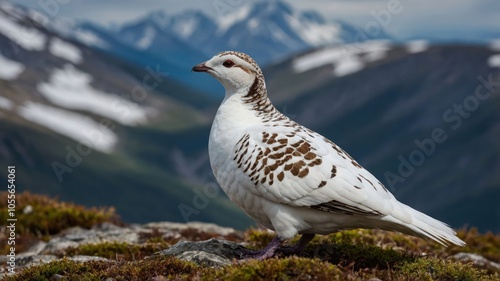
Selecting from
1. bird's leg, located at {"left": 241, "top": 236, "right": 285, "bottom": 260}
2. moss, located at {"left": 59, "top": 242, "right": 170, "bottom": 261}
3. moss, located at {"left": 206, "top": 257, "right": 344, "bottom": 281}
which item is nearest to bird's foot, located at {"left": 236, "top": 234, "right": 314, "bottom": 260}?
bird's leg, located at {"left": 241, "top": 236, "right": 285, "bottom": 260}

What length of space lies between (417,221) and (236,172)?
2385 millimetres

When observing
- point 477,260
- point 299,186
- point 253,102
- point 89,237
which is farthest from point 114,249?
point 477,260

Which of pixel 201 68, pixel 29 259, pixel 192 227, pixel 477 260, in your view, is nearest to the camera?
pixel 201 68

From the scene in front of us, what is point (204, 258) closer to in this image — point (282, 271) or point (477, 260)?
point (282, 271)

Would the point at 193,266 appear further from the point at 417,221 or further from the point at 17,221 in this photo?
the point at 17,221

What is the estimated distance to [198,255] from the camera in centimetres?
890

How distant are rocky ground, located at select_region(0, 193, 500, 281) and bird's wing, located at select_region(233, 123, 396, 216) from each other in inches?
30.6

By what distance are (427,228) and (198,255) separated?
2890 mm

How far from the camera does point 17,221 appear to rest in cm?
1719

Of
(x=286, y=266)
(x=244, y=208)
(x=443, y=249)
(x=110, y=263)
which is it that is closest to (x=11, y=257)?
(x=110, y=263)

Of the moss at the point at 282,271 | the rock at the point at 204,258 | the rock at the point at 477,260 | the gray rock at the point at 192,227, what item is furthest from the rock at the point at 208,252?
the gray rock at the point at 192,227

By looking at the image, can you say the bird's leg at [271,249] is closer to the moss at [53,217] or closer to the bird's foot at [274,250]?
the bird's foot at [274,250]

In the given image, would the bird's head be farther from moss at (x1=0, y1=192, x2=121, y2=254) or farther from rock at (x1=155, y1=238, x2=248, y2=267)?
moss at (x1=0, y1=192, x2=121, y2=254)

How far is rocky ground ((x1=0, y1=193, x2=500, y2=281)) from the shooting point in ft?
25.1
